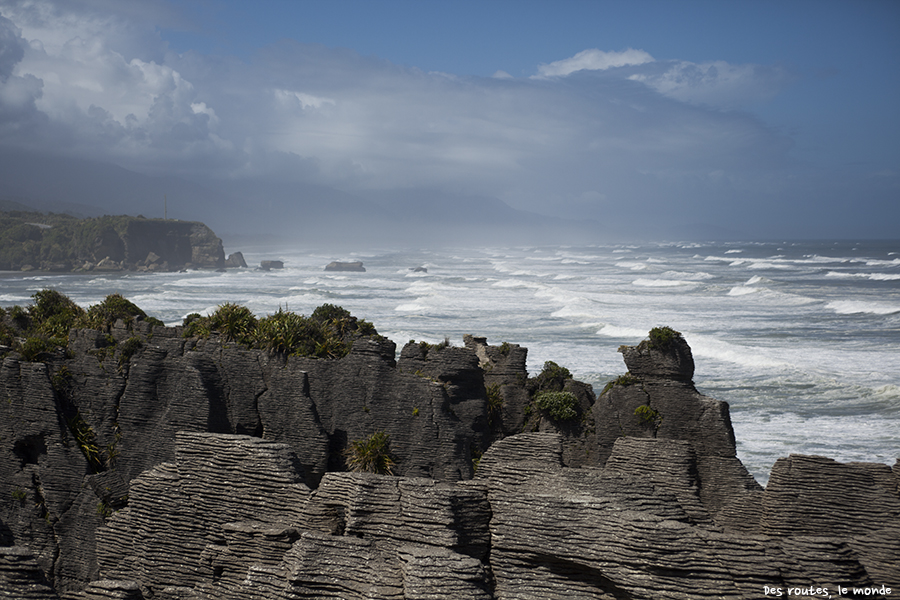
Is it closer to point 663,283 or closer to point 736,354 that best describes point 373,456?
point 736,354

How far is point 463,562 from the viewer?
10.3 metres

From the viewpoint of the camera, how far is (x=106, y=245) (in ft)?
428

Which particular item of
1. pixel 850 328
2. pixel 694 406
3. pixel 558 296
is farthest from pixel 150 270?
pixel 694 406

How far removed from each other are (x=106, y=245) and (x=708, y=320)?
11745cm

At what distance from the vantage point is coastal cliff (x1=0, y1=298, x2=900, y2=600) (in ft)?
33.7

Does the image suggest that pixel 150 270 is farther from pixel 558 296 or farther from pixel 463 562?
pixel 463 562

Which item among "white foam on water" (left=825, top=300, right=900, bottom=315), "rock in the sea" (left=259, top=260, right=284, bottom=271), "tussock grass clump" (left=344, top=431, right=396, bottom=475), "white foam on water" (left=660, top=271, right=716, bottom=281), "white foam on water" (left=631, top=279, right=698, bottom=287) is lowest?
"tussock grass clump" (left=344, top=431, right=396, bottom=475)

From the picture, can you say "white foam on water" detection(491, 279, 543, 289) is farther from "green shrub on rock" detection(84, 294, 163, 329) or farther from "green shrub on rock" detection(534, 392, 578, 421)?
"green shrub on rock" detection(534, 392, 578, 421)

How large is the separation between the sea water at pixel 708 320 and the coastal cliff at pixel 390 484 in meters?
10.2

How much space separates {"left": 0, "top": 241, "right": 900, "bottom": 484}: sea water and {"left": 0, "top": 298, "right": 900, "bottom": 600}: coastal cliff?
10.2 metres

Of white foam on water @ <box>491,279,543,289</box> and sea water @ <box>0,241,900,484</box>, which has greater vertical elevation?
white foam on water @ <box>491,279,543,289</box>

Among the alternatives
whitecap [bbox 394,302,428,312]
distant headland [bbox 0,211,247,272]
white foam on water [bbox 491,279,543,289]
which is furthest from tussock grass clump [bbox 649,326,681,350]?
distant headland [bbox 0,211,247,272]

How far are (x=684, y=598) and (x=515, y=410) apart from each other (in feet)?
28.6

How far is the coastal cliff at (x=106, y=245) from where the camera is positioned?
124812 millimetres
